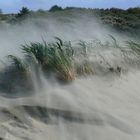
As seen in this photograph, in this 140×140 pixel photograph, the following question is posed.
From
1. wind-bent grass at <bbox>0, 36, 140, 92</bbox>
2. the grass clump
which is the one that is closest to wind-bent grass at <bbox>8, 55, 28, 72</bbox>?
wind-bent grass at <bbox>0, 36, 140, 92</bbox>

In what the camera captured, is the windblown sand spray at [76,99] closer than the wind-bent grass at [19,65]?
Yes

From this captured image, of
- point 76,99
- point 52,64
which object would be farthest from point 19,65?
point 76,99

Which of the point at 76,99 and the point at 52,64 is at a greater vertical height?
the point at 52,64

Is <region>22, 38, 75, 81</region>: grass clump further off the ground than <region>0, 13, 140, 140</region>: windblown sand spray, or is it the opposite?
<region>22, 38, 75, 81</region>: grass clump

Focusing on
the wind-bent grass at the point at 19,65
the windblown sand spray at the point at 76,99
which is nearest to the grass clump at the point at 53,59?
the windblown sand spray at the point at 76,99

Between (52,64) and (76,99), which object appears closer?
(76,99)

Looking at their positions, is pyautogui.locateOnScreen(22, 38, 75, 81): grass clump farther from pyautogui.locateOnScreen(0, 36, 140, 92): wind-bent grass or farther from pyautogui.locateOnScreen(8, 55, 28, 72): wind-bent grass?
pyautogui.locateOnScreen(8, 55, 28, 72): wind-bent grass

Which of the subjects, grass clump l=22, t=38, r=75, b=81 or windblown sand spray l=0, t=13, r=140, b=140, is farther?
grass clump l=22, t=38, r=75, b=81

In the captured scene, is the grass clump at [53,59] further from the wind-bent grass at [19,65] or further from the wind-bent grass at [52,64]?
the wind-bent grass at [19,65]

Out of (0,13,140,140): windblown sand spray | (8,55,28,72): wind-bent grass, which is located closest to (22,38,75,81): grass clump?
(0,13,140,140): windblown sand spray

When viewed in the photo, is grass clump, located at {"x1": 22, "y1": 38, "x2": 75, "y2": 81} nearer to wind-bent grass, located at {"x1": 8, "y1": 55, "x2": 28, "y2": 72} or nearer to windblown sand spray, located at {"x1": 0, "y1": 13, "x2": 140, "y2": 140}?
windblown sand spray, located at {"x1": 0, "y1": 13, "x2": 140, "y2": 140}

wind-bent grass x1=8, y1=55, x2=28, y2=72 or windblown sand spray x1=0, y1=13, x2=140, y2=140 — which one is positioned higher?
wind-bent grass x1=8, y1=55, x2=28, y2=72

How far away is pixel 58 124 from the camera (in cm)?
861

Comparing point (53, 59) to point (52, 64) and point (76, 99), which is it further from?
point (76, 99)
